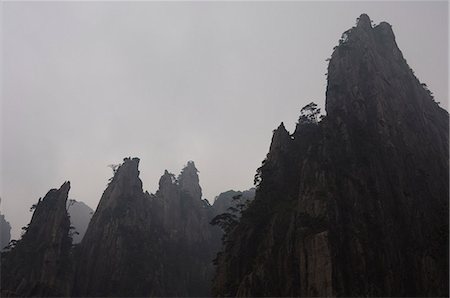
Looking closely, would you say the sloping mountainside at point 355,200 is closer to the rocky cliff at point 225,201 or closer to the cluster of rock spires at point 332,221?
the cluster of rock spires at point 332,221

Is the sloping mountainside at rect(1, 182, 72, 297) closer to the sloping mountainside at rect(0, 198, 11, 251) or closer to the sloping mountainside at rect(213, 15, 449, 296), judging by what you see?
the sloping mountainside at rect(213, 15, 449, 296)

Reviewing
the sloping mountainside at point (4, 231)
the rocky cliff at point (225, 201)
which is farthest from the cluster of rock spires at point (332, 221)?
the sloping mountainside at point (4, 231)

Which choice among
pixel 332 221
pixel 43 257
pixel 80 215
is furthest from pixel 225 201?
pixel 332 221

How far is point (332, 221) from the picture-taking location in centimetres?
4012

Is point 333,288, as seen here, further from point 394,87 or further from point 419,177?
point 394,87

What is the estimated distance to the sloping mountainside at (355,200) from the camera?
38.1 metres

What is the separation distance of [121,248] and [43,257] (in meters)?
14.8

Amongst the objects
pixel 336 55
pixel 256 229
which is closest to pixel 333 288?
pixel 256 229

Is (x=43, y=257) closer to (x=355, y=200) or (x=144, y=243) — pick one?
(x=144, y=243)

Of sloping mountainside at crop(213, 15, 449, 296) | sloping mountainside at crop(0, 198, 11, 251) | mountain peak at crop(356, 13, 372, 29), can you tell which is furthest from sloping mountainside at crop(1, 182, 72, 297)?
sloping mountainside at crop(0, 198, 11, 251)

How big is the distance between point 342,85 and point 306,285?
31.2 m

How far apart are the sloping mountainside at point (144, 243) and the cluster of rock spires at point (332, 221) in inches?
12.2

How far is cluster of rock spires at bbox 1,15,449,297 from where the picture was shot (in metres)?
38.8

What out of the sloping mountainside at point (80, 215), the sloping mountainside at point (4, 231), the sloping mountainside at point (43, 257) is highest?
the sloping mountainside at point (80, 215)
